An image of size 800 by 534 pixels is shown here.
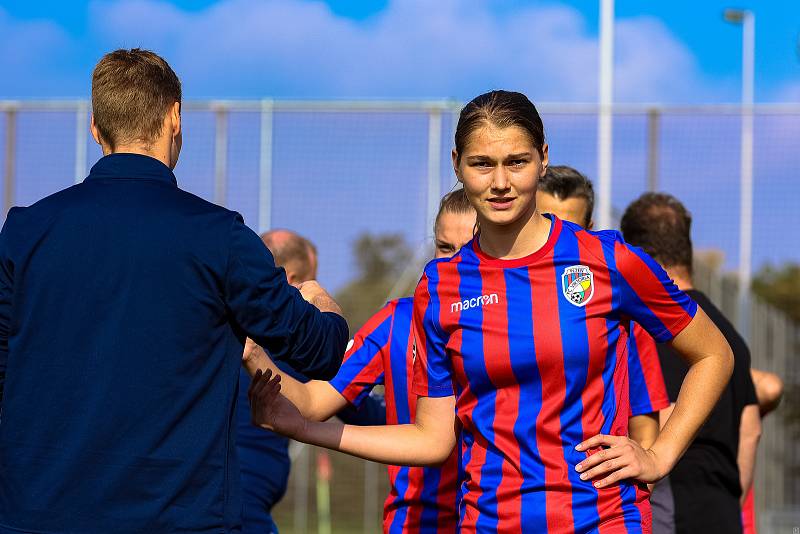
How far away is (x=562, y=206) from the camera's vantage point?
3895mm

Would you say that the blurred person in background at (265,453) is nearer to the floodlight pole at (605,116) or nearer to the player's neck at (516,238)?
the player's neck at (516,238)

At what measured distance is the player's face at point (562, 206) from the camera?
153 inches

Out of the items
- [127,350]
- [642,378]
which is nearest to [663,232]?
[642,378]

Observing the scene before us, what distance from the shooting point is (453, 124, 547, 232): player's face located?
299 centimetres

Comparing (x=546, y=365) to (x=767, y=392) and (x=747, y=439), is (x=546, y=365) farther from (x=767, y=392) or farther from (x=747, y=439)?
(x=767, y=392)

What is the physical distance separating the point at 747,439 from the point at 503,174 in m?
2.30

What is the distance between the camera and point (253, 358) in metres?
3.19

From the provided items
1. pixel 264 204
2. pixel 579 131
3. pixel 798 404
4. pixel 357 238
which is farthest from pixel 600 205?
pixel 798 404

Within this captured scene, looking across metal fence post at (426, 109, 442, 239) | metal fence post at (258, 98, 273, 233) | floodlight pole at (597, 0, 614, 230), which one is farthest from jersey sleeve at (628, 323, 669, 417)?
metal fence post at (258, 98, 273, 233)

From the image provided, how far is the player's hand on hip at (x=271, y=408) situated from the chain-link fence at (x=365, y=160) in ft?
21.8

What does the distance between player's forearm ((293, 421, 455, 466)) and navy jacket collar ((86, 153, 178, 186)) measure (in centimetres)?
83

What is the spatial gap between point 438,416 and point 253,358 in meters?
0.50

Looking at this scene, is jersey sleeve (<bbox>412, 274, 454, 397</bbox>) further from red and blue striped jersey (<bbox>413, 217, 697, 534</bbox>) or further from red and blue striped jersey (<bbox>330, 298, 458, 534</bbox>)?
red and blue striped jersey (<bbox>330, 298, 458, 534</bbox>)

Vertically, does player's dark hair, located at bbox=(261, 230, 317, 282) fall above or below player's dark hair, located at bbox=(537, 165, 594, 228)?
below
